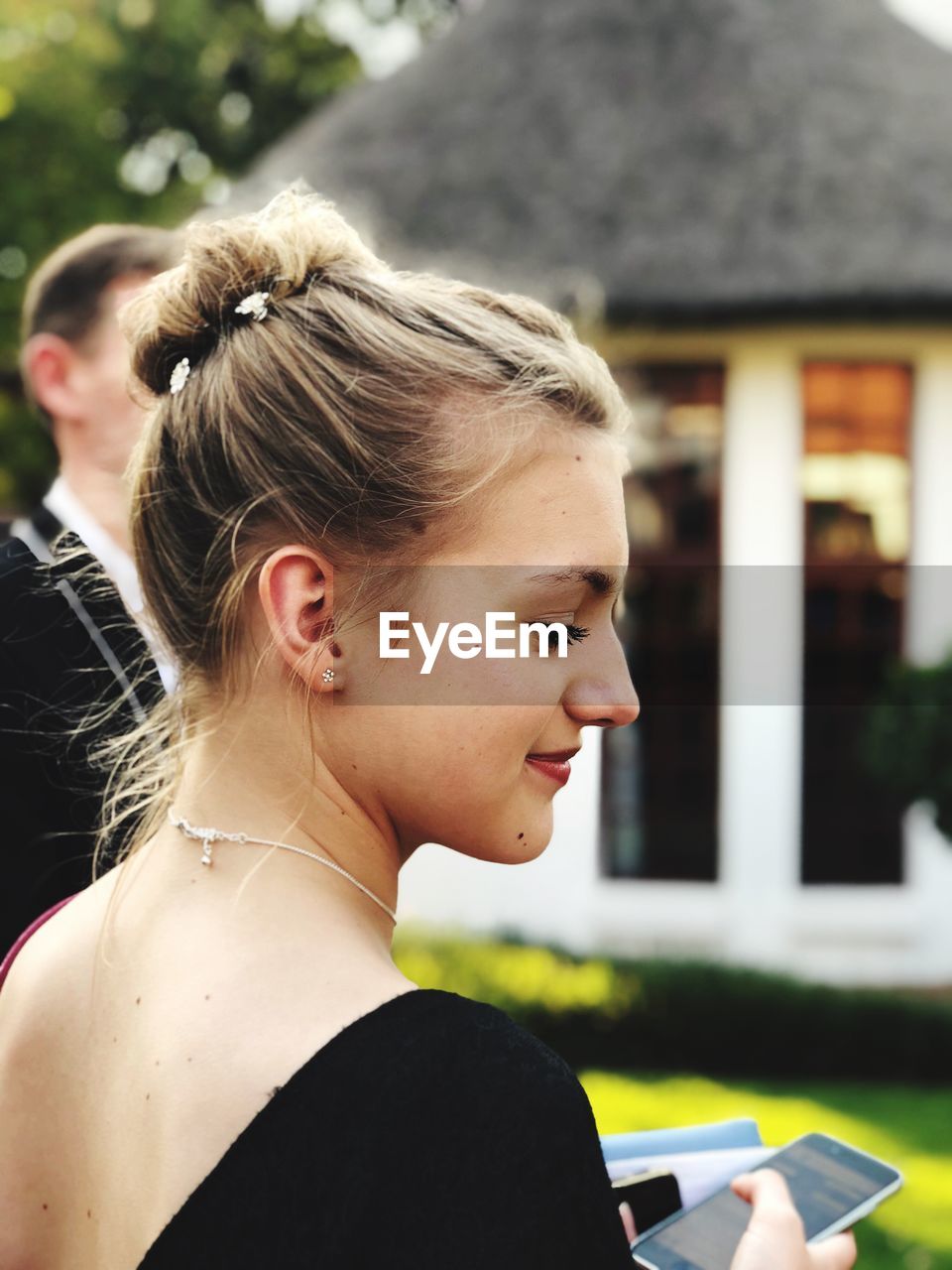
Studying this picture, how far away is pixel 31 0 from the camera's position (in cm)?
1416

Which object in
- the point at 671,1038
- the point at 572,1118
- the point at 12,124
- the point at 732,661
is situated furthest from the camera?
the point at 12,124

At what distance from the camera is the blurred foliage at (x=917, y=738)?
266 inches

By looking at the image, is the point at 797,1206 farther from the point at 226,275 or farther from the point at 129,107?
the point at 129,107

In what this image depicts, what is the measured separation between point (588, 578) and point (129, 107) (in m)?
21.2

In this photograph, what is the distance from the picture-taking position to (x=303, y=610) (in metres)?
1.31

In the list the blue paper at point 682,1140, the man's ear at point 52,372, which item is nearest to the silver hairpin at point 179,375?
the blue paper at point 682,1140

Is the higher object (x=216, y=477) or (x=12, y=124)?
(x=12, y=124)

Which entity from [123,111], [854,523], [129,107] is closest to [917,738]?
[854,523]

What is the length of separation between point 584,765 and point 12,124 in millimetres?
15416

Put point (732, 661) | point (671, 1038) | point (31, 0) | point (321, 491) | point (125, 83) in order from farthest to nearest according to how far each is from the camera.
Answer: point (125, 83)
point (31, 0)
point (732, 661)
point (671, 1038)
point (321, 491)

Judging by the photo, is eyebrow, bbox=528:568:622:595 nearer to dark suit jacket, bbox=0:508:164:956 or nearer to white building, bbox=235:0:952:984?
dark suit jacket, bbox=0:508:164:956

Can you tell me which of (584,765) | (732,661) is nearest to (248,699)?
(584,765)

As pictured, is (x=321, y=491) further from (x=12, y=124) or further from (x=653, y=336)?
(x=12, y=124)

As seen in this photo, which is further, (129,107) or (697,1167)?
(129,107)
